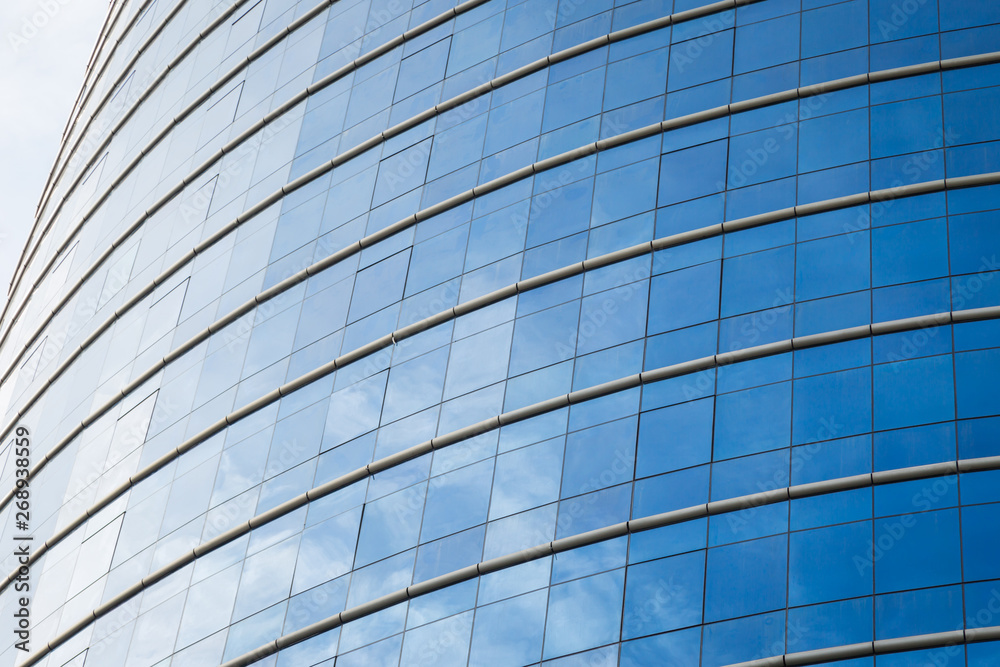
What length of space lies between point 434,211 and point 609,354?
5.65 metres

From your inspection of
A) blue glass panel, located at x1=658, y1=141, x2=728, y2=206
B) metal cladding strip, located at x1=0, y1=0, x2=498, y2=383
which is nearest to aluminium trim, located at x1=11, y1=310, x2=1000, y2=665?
blue glass panel, located at x1=658, y1=141, x2=728, y2=206

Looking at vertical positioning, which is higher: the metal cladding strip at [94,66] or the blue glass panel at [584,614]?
the metal cladding strip at [94,66]

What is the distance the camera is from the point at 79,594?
27797mm

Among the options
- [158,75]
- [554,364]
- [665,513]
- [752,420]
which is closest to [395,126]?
[554,364]

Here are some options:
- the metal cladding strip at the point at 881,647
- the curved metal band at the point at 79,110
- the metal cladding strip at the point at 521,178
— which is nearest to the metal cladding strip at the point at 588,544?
the metal cladding strip at the point at 881,647

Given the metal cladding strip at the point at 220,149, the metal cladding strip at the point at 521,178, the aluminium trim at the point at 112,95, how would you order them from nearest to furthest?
the metal cladding strip at the point at 521,178 < the metal cladding strip at the point at 220,149 < the aluminium trim at the point at 112,95

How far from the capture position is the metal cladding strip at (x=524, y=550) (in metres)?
20.8

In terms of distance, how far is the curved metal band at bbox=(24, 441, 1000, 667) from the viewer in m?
20.5

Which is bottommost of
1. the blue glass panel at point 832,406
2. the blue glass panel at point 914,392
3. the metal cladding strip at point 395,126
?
the blue glass panel at point 914,392

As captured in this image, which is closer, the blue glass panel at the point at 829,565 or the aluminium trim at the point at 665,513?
the blue glass panel at the point at 829,565

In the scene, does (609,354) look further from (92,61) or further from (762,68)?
(92,61)

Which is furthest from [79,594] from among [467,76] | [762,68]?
[762,68]

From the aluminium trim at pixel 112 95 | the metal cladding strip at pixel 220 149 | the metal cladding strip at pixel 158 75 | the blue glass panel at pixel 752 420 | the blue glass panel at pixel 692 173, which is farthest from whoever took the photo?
the aluminium trim at pixel 112 95

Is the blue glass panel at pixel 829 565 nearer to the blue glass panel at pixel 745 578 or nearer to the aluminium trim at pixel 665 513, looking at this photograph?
the blue glass panel at pixel 745 578
